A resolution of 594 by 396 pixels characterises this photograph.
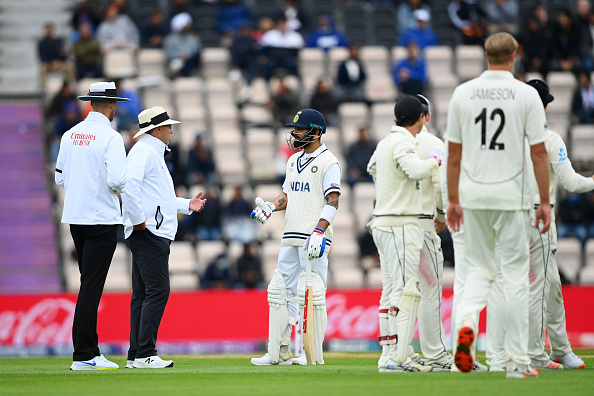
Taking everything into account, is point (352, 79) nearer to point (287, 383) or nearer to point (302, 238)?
point (302, 238)

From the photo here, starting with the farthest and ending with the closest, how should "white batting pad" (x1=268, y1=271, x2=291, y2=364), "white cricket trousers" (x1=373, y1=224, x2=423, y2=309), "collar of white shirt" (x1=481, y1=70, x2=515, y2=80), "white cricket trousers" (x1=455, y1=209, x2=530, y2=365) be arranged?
"white batting pad" (x1=268, y1=271, x2=291, y2=364), "white cricket trousers" (x1=373, y1=224, x2=423, y2=309), "collar of white shirt" (x1=481, y1=70, x2=515, y2=80), "white cricket trousers" (x1=455, y1=209, x2=530, y2=365)

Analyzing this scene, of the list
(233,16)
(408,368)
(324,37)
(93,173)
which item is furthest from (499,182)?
(233,16)

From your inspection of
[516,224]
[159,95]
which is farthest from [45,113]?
[516,224]

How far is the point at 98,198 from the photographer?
9250 mm

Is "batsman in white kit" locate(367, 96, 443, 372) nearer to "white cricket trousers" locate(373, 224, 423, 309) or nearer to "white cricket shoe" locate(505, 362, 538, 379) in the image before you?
"white cricket trousers" locate(373, 224, 423, 309)

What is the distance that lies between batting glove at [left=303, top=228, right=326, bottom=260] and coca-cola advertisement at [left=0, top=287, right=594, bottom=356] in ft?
19.1

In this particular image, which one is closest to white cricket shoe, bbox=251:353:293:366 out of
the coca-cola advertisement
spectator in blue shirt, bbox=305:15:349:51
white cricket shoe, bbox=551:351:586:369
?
white cricket shoe, bbox=551:351:586:369

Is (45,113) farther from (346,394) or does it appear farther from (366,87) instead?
(346,394)

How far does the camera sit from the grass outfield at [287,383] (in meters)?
6.73

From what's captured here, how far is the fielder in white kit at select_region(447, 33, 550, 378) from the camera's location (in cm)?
718

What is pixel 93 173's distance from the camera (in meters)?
9.31

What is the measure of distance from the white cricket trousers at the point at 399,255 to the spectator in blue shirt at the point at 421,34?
531 inches

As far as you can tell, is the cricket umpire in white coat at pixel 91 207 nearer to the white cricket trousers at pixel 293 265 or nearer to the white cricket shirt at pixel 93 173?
the white cricket shirt at pixel 93 173

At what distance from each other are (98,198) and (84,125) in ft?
2.42
